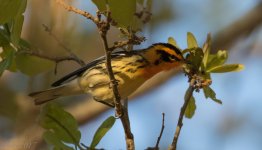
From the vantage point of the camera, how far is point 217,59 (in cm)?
267

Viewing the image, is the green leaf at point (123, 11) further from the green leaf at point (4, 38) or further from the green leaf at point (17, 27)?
the green leaf at point (4, 38)

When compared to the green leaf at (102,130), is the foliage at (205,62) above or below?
above

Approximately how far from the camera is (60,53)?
5.39 meters

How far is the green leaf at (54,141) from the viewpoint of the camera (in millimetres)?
2367

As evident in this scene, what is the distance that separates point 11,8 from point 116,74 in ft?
6.78

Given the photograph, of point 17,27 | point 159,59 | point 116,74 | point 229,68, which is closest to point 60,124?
point 17,27

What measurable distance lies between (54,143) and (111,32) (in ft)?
11.5

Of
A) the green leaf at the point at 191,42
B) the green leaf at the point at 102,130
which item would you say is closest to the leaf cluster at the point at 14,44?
the green leaf at the point at 102,130

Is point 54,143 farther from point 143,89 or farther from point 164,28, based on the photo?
point 164,28

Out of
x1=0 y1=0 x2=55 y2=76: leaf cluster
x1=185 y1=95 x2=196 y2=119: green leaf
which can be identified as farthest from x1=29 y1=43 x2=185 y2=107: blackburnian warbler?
x1=185 y1=95 x2=196 y2=119: green leaf

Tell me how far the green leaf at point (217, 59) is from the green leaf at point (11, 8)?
99cm

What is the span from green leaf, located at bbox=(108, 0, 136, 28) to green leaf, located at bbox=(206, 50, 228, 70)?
1.58 feet

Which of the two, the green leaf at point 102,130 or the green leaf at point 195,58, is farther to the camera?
the green leaf at point 195,58

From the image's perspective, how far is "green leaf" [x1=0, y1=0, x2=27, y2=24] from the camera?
2.13 m
